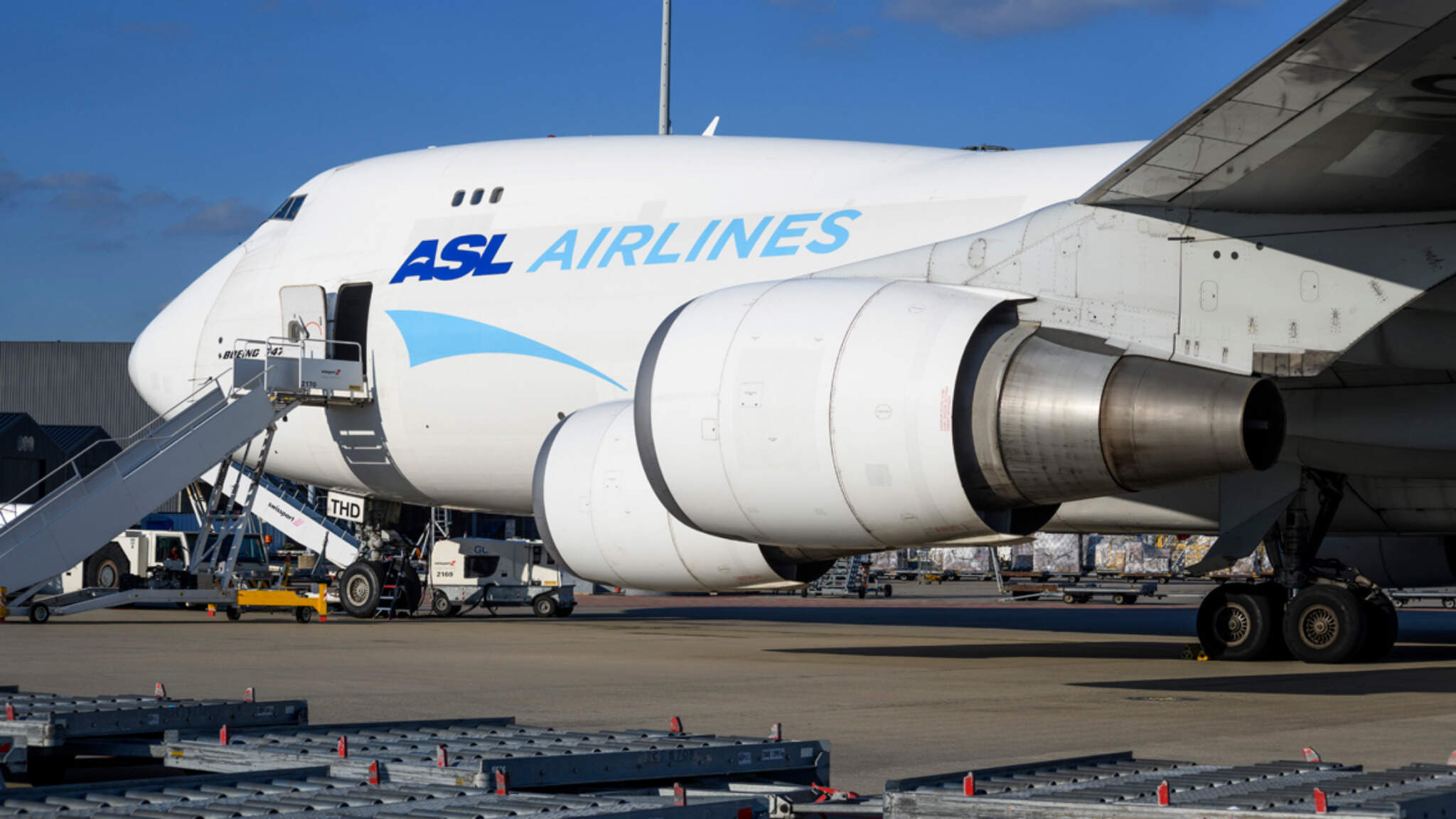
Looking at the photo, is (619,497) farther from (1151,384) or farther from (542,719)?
(1151,384)

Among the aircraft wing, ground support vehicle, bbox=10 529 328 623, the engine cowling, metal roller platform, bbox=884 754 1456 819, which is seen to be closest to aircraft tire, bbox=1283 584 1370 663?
the engine cowling

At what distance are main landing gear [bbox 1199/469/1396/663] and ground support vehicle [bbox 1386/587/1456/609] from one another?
20330 millimetres

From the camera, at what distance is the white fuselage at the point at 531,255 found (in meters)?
14.7

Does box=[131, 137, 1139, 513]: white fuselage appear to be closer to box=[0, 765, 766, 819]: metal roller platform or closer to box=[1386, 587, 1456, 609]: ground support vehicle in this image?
box=[0, 765, 766, 819]: metal roller platform

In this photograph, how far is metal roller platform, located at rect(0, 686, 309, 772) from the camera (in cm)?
671

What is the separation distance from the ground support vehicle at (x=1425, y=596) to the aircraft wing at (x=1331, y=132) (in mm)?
25101

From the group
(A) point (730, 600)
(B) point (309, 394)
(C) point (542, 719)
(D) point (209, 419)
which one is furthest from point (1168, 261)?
(A) point (730, 600)

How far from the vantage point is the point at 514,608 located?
1211 inches

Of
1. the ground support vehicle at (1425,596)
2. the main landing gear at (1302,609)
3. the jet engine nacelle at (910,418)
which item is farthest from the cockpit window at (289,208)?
the ground support vehicle at (1425,596)

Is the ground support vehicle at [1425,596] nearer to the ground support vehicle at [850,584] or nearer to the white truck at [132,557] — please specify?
the ground support vehicle at [850,584]

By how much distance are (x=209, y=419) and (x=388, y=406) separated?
12.1 feet

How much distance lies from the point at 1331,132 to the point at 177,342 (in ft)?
51.4

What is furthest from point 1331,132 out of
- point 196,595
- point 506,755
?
point 196,595

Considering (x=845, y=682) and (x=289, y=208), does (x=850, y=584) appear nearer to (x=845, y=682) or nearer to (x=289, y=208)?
(x=289, y=208)
